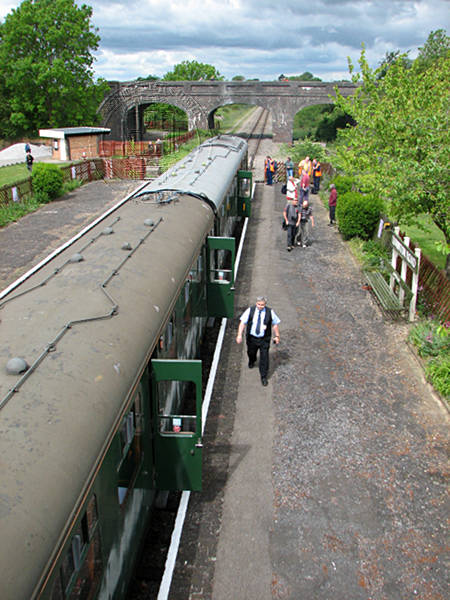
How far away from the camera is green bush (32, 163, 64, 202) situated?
25.5 meters

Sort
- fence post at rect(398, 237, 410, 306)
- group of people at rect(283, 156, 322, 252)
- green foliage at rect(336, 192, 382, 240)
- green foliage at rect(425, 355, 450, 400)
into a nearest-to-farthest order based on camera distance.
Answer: green foliage at rect(425, 355, 450, 400) → fence post at rect(398, 237, 410, 306) → group of people at rect(283, 156, 322, 252) → green foliage at rect(336, 192, 382, 240)

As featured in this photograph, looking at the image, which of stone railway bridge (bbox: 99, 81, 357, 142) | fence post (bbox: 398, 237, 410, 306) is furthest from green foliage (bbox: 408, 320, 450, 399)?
stone railway bridge (bbox: 99, 81, 357, 142)

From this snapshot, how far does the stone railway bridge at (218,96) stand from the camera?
54.6 m

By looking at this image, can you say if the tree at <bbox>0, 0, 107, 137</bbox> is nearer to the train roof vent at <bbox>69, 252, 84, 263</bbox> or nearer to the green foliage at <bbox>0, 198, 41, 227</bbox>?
the green foliage at <bbox>0, 198, 41, 227</bbox>

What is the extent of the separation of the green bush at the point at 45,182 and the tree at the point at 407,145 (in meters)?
14.3

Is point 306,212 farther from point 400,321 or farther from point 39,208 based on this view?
point 39,208

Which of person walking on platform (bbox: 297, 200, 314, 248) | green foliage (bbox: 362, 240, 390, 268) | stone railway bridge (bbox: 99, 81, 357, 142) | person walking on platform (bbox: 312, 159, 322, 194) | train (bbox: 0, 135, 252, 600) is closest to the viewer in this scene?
train (bbox: 0, 135, 252, 600)

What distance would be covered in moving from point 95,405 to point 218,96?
56103 mm

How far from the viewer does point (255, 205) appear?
25812 millimetres

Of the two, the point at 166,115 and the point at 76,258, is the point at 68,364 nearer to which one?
the point at 76,258

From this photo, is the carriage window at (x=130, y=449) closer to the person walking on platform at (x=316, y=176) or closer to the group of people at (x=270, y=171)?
the person walking on platform at (x=316, y=176)

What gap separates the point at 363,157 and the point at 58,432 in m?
13.9

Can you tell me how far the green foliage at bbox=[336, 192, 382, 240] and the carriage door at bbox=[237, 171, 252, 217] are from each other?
374 centimetres

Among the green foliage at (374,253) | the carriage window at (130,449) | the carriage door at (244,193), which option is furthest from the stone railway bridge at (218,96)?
the carriage window at (130,449)
